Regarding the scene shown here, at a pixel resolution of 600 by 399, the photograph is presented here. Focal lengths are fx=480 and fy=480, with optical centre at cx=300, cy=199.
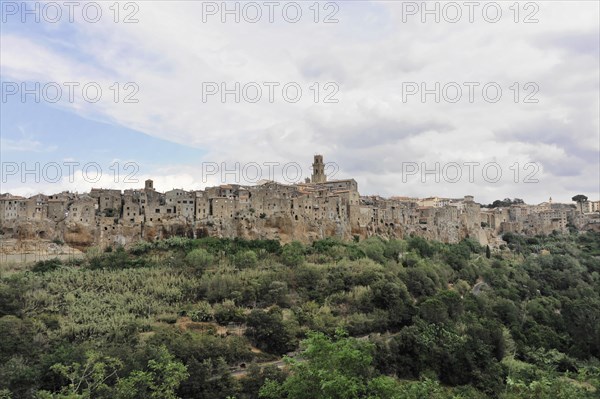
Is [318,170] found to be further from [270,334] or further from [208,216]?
[270,334]

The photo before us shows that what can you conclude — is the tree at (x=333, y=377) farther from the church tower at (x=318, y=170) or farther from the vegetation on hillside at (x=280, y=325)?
the church tower at (x=318, y=170)

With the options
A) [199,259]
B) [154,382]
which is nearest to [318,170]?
[199,259]

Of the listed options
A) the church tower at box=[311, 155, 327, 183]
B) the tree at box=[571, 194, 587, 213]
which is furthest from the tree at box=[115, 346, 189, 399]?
the tree at box=[571, 194, 587, 213]

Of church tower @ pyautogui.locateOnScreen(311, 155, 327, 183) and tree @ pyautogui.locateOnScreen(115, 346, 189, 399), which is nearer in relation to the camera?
tree @ pyautogui.locateOnScreen(115, 346, 189, 399)

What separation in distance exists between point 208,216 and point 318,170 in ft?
102

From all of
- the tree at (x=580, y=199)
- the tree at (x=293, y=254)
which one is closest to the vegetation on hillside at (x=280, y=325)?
the tree at (x=293, y=254)

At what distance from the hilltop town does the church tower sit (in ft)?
25.5

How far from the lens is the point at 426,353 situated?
29.2 metres

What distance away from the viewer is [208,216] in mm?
45438

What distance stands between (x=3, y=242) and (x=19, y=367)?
2131 cm

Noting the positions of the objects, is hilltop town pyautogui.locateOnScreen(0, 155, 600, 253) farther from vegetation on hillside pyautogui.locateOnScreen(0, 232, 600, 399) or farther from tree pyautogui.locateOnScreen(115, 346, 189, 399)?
tree pyautogui.locateOnScreen(115, 346, 189, 399)

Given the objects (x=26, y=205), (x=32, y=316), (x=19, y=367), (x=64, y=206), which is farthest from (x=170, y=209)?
(x=19, y=367)

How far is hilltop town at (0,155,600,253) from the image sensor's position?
40.1 meters

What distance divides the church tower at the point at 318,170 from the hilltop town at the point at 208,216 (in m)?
7.76
